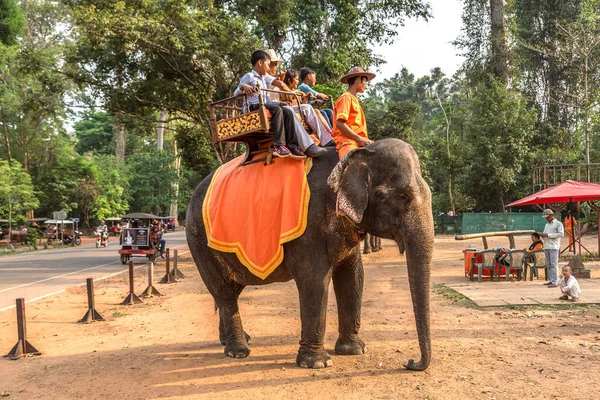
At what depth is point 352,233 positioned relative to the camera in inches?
225

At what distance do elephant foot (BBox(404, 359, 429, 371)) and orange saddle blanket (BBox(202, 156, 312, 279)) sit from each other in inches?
68.6

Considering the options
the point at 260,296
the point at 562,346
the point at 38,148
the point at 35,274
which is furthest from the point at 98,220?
the point at 562,346

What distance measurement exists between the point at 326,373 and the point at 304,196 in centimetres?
191

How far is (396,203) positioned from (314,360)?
1.97m

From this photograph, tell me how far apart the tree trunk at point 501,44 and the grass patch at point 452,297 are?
1144 inches

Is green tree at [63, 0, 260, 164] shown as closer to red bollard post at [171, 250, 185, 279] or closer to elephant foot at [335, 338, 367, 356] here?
red bollard post at [171, 250, 185, 279]

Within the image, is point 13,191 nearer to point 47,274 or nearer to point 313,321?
point 47,274

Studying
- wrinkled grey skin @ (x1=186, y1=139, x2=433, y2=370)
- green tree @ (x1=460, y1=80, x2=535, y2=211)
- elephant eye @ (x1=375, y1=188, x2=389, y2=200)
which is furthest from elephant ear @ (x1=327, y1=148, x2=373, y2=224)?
green tree @ (x1=460, y1=80, x2=535, y2=211)

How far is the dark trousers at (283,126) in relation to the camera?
242 inches

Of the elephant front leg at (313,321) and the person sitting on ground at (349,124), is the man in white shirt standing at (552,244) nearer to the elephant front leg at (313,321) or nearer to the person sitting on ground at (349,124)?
the person sitting on ground at (349,124)

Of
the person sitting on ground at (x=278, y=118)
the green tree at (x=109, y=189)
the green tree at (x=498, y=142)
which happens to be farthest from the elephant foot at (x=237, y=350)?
the green tree at (x=109, y=189)

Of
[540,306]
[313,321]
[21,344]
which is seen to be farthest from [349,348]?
[540,306]

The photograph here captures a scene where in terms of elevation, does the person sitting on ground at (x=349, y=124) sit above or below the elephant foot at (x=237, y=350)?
above

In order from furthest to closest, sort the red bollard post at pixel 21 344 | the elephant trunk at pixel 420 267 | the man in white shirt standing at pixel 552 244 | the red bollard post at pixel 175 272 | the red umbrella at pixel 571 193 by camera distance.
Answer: the red bollard post at pixel 175 272
the red umbrella at pixel 571 193
the man in white shirt standing at pixel 552 244
the red bollard post at pixel 21 344
the elephant trunk at pixel 420 267
